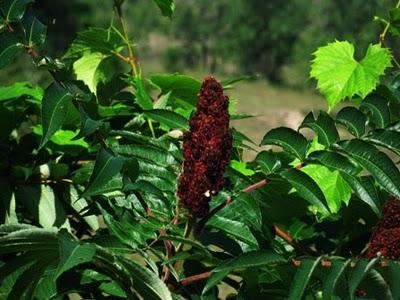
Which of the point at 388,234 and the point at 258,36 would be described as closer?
the point at 388,234

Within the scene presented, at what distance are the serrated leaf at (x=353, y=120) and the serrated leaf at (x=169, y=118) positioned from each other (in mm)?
296

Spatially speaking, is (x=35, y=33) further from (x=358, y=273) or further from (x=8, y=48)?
(x=358, y=273)

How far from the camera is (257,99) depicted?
50125mm

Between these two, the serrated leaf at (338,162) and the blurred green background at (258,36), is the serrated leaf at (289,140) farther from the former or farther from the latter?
the blurred green background at (258,36)

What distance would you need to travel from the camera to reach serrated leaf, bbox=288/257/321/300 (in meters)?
1.32

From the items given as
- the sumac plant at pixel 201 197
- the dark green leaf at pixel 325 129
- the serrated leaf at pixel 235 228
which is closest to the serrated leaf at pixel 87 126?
the sumac plant at pixel 201 197

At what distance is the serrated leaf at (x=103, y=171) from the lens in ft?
4.61

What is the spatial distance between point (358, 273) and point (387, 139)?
29 centimetres

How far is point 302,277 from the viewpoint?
1343 millimetres

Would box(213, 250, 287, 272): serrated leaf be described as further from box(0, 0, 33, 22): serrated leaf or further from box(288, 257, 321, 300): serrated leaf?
box(0, 0, 33, 22): serrated leaf

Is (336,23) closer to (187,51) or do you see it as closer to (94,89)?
(187,51)

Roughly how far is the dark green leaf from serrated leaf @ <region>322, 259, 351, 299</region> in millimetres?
253

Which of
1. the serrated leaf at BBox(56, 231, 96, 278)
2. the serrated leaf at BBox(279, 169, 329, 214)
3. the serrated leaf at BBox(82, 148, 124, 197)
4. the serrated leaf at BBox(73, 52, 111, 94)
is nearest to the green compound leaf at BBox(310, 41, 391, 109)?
the serrated leaf at BBox(279, 169, 329, 214)

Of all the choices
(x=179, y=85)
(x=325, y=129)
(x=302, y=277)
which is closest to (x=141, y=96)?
(x=179, y=85)
